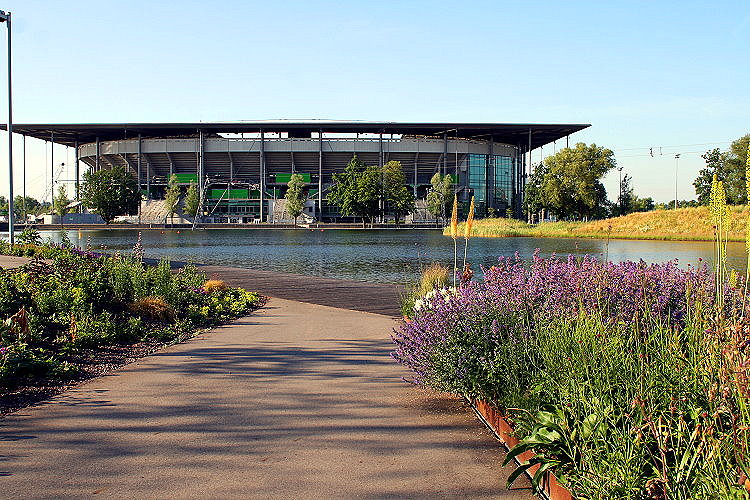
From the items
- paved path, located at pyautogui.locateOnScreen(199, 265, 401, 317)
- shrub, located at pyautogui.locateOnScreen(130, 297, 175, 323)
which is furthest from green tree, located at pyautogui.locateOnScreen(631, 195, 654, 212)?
shrub, located at pyautogui.locateOnScreen(130, 297, 175, 323)

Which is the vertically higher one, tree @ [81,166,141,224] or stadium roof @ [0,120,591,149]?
stadium roof @ [0,120,591,149]

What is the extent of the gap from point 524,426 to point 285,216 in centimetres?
10394

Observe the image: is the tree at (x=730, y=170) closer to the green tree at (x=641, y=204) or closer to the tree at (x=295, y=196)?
the green tree at (x=641, y=204)

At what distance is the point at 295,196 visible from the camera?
9956cm

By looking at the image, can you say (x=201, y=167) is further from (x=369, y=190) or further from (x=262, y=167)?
(x=369, y=190)

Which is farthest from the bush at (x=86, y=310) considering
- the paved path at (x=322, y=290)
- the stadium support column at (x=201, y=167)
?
the stadium support column at (x=201, y=167)

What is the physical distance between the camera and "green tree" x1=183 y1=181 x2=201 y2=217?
103 meters

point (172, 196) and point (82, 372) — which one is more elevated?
point (172, 196)

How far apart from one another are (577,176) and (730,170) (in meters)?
28.3

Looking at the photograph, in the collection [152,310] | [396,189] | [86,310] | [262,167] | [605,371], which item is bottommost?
[152,310]

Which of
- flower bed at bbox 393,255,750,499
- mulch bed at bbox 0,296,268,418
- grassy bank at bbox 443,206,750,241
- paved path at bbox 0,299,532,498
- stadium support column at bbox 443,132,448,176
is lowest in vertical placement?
paved path at bbox 0,299,532,498

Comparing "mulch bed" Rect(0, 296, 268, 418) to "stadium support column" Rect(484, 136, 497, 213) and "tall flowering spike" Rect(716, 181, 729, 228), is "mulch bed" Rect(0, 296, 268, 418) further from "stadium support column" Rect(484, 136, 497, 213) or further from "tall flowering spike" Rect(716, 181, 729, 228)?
"stadium support column" Rect(484, 136, 497, 213)

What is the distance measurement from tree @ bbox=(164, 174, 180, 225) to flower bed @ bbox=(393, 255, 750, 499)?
336 ft

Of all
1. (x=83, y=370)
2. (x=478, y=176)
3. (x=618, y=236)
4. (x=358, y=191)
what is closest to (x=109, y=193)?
(x=358, y=191)
